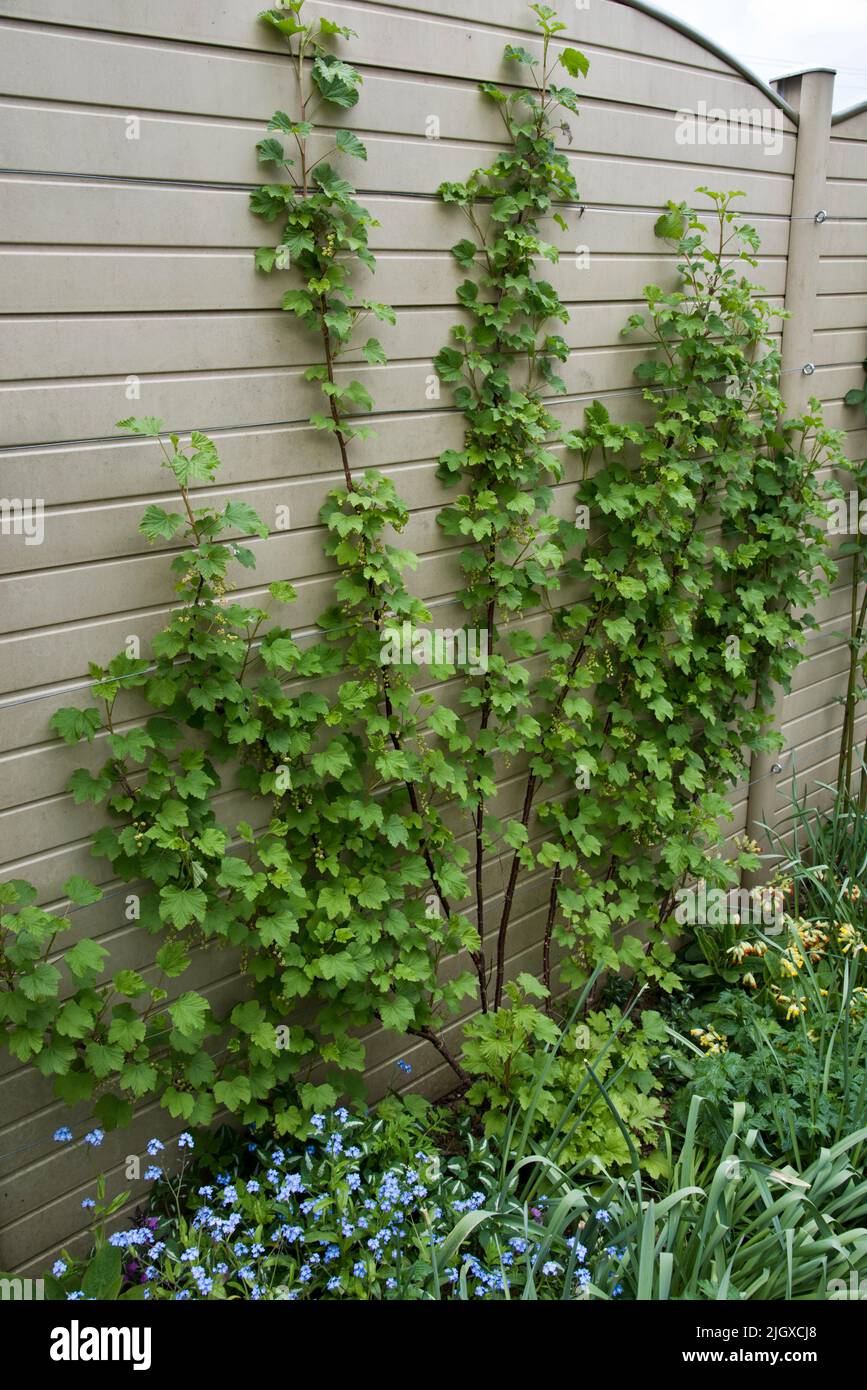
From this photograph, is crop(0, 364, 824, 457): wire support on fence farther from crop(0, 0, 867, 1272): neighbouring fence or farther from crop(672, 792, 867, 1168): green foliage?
crop(672, 792, 867, 1168): green foliage

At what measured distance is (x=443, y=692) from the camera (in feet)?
9.30

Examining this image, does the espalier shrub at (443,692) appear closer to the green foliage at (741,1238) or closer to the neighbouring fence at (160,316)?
the neighbouring fence at (160,316)

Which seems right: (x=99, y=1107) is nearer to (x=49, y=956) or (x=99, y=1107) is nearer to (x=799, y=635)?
(x=49, y=956)

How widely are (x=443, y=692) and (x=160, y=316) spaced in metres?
1.21

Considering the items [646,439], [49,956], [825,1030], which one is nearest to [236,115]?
[646,439]

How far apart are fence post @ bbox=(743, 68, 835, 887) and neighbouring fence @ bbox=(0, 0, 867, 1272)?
94cm

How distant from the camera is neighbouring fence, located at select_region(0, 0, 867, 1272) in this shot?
6.21 ft

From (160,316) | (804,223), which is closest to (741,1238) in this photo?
(160,316)

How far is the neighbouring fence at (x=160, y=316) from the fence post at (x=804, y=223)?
0.94 metres

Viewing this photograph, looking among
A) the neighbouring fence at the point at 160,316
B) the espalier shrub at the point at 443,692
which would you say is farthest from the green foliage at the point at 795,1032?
the neighbouring fence at the point at 160,316

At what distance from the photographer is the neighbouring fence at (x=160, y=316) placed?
1.89 meters

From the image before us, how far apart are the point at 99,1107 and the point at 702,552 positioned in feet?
7.52

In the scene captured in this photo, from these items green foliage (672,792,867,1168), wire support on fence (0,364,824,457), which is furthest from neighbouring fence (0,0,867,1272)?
green foliage (672,792,867,1168)

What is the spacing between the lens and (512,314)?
2.71m
